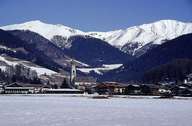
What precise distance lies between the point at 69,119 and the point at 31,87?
153209 mm

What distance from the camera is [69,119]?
36531mm

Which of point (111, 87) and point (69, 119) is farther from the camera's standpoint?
point (111, 87)

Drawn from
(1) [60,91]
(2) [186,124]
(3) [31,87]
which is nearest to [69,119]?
(2) [186,124]

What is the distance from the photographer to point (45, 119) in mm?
36281

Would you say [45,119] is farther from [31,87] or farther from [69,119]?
[31,87]

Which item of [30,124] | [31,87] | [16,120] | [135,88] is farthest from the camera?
[31,87]

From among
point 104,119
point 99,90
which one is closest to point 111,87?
point 99,90

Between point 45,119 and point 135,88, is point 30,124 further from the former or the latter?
point 135,88

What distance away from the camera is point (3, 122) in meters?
32.8

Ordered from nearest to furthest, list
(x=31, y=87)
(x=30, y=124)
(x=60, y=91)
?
(x=30, y=124), (x=60, y=91), (x=31, y=87)

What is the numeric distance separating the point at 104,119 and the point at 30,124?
22.7 feet

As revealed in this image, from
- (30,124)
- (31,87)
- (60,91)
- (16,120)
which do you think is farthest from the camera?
(31,87)

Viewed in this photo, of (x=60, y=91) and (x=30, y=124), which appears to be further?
(x=60, y=91)

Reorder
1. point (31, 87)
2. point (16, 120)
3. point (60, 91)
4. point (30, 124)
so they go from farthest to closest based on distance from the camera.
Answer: point (31, 87) < point (60, 91) < point (16, 120) < point (30, 124)
